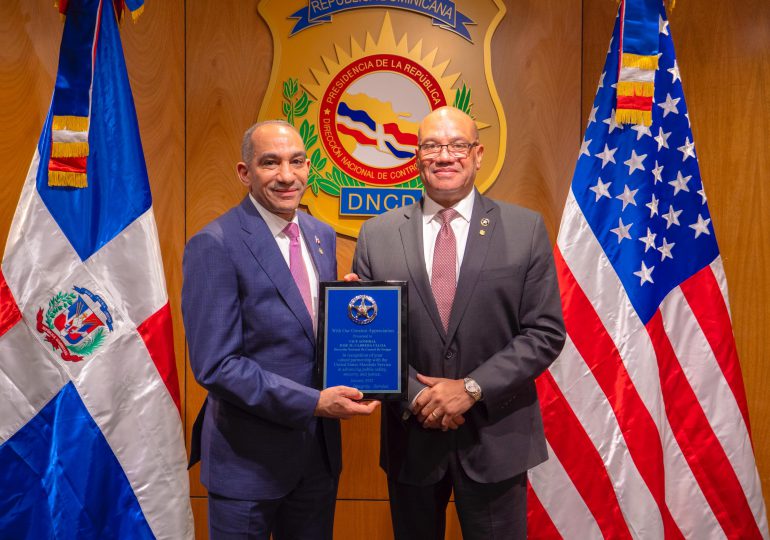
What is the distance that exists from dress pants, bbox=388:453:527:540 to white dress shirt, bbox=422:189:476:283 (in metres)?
0.57

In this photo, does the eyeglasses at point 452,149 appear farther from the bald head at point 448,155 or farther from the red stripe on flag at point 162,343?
the red stripe on flag at point 162,343

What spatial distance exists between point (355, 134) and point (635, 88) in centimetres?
104

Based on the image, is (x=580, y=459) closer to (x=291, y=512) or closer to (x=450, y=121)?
(x=291, y=512)

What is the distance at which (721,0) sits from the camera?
2.58 meters

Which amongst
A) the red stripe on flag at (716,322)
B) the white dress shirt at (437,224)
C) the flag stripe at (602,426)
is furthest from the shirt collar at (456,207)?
the red stripe on flag at (716,322)

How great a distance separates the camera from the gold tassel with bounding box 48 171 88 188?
6.81 ft

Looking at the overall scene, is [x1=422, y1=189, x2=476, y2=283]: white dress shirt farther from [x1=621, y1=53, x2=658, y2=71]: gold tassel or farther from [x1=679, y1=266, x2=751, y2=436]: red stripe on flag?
[x1=679, y1=266, x2=751, y2=436]: red stripe on flag

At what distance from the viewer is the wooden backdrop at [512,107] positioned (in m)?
2.56

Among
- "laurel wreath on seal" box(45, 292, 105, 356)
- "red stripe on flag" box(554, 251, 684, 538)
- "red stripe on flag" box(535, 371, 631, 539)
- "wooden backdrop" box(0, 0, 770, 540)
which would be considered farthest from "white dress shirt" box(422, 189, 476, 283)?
"laurel wreath on seal" box(45, 292, 105, 356)

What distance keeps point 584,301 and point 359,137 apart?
1066 millimetres

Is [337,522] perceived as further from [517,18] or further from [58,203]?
[517,18]

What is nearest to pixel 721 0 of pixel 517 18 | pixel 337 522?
pixel 517 18

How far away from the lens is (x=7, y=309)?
205cm

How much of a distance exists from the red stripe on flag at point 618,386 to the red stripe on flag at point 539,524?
13.8 inches
